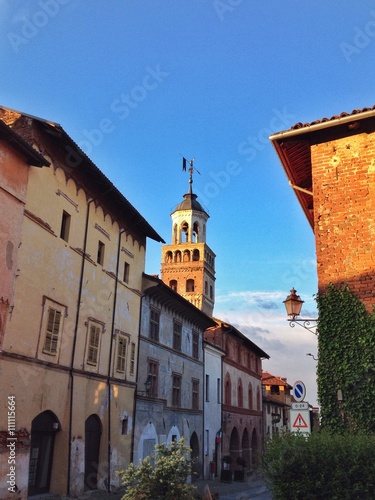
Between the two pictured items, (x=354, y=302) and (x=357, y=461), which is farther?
(x=354, y=302)

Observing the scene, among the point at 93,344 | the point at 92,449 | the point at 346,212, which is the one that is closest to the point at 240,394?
the point at 92,449

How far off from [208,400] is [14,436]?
65.1ft

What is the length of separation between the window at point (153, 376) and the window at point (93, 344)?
520 cm

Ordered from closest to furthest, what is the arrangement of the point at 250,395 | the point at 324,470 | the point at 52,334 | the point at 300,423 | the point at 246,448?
the point at 324,470 < the point at 300,423 < the point at 52,334 < the point at 246,448 < the point at 250,395

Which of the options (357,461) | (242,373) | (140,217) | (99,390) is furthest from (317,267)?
(242,373)

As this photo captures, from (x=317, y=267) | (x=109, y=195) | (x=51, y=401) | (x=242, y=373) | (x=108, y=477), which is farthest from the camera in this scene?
(x=242, y=373)

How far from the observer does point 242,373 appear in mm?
40344

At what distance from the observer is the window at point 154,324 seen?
2287cm

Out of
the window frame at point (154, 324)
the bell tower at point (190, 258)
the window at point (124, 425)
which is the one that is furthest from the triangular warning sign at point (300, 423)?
the bell tower at point (190, 258)

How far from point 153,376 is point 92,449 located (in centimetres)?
595

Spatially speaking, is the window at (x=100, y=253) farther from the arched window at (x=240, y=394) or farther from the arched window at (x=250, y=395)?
the arched window at (x=250, y=395)

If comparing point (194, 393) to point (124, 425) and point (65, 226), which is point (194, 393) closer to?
point (124, 425)

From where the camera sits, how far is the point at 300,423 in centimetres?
975

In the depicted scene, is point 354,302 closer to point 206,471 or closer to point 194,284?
point 206,471
